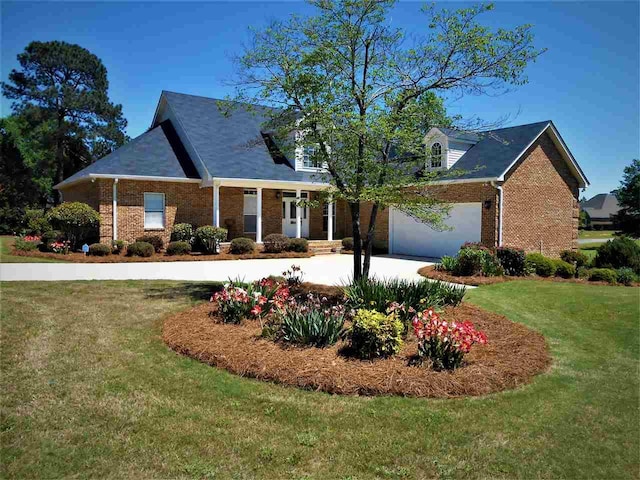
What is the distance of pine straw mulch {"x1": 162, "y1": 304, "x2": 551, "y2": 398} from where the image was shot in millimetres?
5203

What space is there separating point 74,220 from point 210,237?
5173 millimetres

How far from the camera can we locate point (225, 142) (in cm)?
2269

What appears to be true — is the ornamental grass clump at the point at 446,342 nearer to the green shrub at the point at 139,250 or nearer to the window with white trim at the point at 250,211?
the green shrub at the point at 139,250

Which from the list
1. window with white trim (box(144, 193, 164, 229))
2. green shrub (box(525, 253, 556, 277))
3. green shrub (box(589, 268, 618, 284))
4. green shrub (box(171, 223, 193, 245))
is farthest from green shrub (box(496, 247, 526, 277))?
window with white trim (box(144, 193, 164, 229))

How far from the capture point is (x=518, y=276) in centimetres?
1534

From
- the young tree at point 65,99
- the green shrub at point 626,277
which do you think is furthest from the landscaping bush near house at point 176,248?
the young tree at point 65,99

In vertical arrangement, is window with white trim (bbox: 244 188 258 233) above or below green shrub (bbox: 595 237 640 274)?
above

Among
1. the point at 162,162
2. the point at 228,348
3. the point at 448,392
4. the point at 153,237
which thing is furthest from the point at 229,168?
the point at 448,392

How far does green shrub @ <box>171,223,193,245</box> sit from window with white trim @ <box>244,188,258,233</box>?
11.4 ft

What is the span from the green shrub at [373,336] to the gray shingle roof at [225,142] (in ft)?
50.0

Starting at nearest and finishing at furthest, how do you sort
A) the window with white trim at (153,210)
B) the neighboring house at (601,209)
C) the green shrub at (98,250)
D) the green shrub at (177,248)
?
the green shrub at (98,250) → the green shrub at (177,248) → the window with white trim at (153,210) → the neighboring house at (601,209)

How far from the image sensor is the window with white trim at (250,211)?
23.1 m

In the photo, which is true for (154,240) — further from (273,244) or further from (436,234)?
(436,234)

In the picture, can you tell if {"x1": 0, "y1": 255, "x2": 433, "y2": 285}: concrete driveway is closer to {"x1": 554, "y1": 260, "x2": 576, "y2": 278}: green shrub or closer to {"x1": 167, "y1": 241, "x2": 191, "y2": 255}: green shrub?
{"x1": 167, "y1": 241, "x2": 191, "y2": 255}: green shrub
